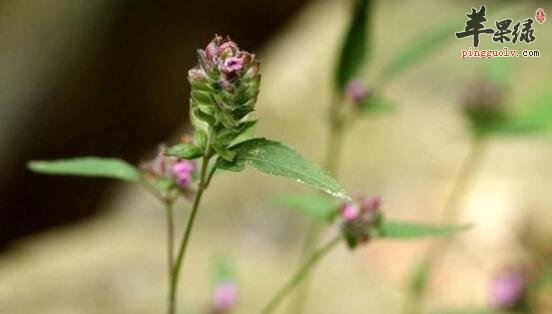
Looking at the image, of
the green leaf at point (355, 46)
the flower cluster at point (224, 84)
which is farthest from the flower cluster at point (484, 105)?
the flower cluster at point (224, 84)

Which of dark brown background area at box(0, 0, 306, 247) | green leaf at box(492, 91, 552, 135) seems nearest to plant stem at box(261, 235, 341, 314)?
green leaf at box(492, 91, 552, 135)

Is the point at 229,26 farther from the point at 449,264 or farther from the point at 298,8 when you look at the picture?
the point at 449,264

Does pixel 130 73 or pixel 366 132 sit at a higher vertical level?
pixel 130 73

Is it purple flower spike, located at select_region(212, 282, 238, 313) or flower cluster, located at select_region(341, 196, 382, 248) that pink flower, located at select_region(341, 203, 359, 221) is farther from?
purple flower spike, located at select_region(212, 282, 238, 313)

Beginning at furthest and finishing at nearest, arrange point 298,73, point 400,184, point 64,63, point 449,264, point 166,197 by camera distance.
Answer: point 64,63, point 298,73, point 400,184, point 449,264, point 166,197

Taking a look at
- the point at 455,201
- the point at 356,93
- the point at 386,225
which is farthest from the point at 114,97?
the point at 386,225

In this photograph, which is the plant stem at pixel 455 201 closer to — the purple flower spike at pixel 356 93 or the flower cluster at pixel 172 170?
the purple flower spike at pixel 356 93

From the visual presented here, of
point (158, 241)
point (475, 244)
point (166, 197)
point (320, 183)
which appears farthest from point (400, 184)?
point (320, 183)
